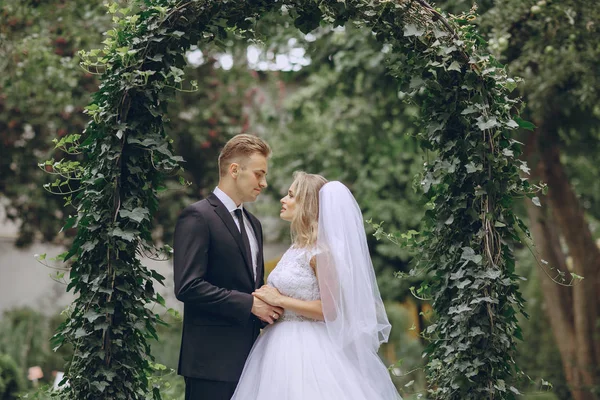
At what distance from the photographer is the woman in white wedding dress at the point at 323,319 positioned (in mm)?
4195

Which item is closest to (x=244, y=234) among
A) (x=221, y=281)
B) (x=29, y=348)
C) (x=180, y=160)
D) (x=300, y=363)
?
(x=221, y=281)

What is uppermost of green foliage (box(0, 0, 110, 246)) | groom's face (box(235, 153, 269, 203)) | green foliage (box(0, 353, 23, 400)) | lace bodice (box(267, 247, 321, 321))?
green foliage (box(0, 0, 110, 246))

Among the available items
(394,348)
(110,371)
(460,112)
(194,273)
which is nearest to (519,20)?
(460,112)

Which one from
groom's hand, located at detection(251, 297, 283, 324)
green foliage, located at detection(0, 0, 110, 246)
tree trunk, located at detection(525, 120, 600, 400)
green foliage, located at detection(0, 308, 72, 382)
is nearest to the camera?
groom's hand, located at detection(251, 297, 283, 324)

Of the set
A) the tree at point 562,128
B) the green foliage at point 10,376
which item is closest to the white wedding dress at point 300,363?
the tree at point 562,128

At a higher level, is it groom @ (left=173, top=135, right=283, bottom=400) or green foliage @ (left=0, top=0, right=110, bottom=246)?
green foliage @ (left=0, top=0, right=110, bottom=246)

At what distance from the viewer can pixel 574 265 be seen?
9.38 m

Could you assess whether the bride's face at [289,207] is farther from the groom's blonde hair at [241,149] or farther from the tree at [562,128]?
the tree at [562,128]

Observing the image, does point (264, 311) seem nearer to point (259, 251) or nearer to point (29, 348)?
point (259, 251)

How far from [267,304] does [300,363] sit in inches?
14.4

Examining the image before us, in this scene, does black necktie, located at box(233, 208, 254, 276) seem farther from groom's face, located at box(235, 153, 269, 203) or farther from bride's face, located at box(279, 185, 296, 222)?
bride's face, located at box(279, 185, 296, 222)

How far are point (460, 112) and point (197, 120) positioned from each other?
657cm

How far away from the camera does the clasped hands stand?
429 cm

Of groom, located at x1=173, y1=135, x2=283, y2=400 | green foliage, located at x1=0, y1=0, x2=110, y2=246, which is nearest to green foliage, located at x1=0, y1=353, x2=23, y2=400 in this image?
green foliage, located at x1=0, y1=0, x2=110, y2=246
